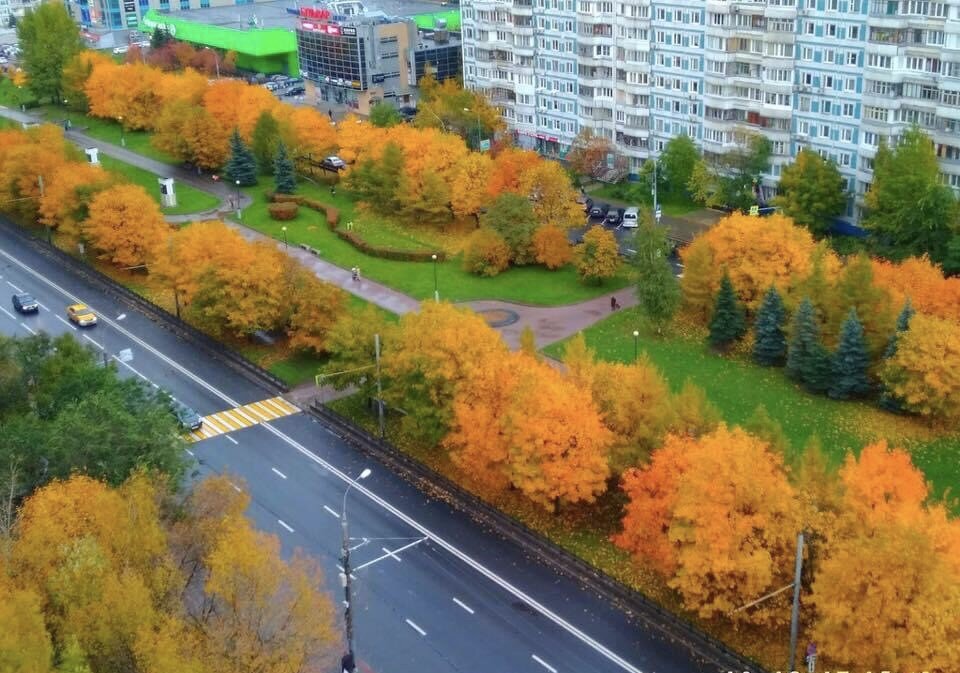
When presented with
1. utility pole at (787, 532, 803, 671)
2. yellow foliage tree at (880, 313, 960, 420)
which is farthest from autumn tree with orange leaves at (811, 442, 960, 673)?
yellow foliage tree at (880, 313, 960, 420)

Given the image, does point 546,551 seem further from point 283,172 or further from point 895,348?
point 283,172

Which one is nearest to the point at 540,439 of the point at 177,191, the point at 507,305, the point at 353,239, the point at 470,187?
the point at 507,305

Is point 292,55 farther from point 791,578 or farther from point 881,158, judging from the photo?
point 791,578

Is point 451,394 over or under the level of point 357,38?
under

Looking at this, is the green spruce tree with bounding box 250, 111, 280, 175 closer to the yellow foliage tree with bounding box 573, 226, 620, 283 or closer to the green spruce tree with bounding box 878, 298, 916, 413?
the yellow foliage tree with bounding box 573, 226, 620, 283

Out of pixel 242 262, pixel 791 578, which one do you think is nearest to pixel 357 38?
pixel 242 262
